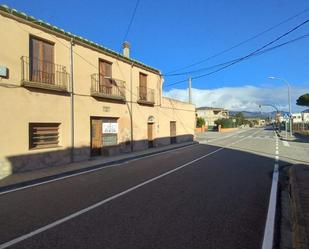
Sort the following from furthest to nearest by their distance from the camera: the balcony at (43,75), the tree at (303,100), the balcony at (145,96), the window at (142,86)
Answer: the tree at (303,100), the window at (142,86), the balcony at (145,96), the balcony at (43,75)

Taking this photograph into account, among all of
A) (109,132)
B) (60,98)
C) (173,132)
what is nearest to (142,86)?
(109,132)

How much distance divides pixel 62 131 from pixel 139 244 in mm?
11312

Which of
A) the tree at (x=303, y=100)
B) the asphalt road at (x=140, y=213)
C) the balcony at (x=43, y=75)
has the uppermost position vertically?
the tree at (x=303, y=100)

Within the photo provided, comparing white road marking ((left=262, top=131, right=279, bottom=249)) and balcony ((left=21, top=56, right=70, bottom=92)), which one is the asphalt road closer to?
white road marking ((left=262, top=131, right=279, bottom=249))

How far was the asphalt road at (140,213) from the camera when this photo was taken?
5062mm

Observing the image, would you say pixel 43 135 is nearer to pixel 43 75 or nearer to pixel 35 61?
pixel 43 75

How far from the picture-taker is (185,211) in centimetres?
673

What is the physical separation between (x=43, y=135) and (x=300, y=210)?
11262 millimetres

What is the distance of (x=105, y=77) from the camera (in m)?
Result: 19.3

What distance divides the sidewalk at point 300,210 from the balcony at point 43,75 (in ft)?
32.7

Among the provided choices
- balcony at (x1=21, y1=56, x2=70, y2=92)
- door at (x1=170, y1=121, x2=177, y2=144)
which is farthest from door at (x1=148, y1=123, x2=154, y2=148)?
balcony at (x1=21, y1=56, x2=70, y2=92)

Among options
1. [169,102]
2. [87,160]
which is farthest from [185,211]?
[169,102]

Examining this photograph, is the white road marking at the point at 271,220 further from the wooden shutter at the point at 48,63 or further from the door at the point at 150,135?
the door at the point at 150,135

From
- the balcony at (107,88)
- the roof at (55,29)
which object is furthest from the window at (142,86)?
the balcony at (107,88)
